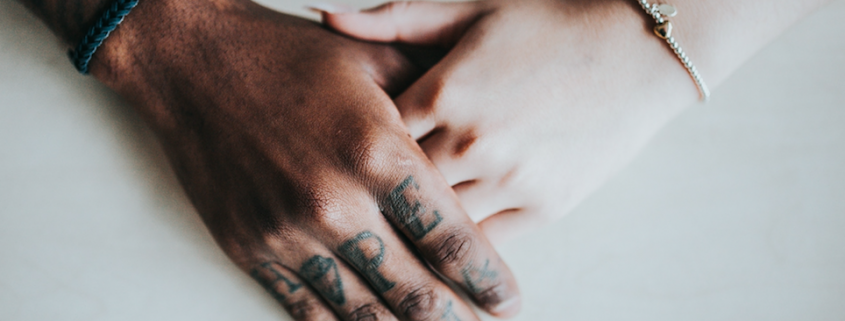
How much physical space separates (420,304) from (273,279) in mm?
289

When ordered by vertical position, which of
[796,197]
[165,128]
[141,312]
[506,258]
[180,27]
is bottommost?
[796,197]

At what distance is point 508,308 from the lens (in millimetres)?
996

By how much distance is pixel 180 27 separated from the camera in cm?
98

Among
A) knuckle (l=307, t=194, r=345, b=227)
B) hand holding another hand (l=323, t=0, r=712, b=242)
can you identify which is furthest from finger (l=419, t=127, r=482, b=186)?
knuckle (l=307, t=194, r=345, b=227)

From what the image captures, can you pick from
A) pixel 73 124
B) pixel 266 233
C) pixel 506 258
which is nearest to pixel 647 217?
pixel 506 258

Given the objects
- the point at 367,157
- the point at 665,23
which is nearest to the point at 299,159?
the point at 367,157

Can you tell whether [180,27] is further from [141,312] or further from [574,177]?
[574,177]

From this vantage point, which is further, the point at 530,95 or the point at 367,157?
the point at 530,95

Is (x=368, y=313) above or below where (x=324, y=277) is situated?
below

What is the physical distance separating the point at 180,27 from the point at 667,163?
110 cm

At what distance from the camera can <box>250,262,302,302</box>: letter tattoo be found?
3.09 feet

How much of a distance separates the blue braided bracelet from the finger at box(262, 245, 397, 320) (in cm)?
56

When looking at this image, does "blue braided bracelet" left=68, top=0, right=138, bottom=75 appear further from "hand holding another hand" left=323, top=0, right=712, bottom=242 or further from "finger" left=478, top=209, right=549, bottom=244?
"finger" left=478, top=209, right=549, bottom=244

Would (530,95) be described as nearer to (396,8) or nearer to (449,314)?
(396,8)
